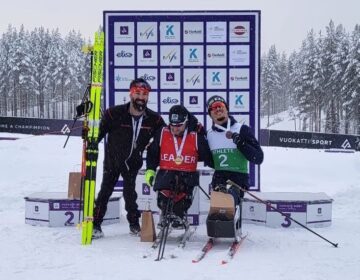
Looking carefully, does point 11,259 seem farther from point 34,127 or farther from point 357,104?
point 357,104

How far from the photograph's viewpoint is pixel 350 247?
230 inches

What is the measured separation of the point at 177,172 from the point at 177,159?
0.16 meters

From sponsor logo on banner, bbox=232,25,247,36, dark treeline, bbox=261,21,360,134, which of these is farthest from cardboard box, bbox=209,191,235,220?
dark treeline, bbox=261,21,360,134

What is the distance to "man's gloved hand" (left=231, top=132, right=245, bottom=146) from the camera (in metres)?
5.87

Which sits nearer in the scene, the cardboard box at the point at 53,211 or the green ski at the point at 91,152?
the green ski at the point at 91,152

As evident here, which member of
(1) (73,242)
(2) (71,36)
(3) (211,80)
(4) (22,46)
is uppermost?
(2) (71,36)

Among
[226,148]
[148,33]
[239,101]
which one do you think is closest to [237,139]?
[226,148]

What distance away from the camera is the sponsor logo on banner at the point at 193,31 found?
27.2 ft

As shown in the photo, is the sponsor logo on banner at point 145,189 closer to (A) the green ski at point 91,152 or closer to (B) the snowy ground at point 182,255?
(B) the snowy ground at point 182,255

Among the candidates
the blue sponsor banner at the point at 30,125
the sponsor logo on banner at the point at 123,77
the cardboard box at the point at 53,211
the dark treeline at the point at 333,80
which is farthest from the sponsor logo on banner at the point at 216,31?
the dark treeline at the point at 333,80

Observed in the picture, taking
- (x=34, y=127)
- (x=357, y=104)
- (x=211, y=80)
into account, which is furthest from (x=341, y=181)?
(x=357, y=104)

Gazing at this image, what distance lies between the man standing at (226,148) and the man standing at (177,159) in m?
0.15

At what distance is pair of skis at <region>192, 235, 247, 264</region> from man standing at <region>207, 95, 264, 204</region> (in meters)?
0.53

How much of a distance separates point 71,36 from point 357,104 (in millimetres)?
67065
